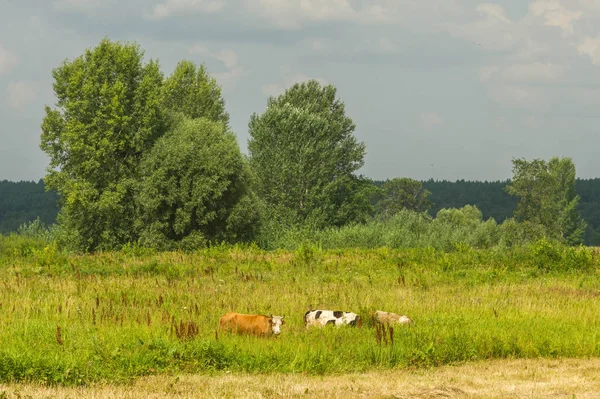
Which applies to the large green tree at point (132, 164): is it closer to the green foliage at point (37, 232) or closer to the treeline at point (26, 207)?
the green foliage at point (37, 232)

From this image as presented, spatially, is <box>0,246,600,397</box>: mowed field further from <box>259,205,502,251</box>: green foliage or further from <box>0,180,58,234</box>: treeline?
<box>0,180,58,234</box>: treeline

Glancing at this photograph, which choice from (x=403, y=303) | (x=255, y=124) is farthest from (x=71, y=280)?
(x=255, y=124)

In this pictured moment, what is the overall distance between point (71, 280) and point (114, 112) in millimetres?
28533

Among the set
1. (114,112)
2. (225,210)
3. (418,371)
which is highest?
(114,112)

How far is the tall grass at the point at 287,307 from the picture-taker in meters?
13.0

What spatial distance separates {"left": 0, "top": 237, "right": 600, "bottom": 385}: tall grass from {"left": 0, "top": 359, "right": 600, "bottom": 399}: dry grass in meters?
0.63

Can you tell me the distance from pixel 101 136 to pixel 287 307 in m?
36.2

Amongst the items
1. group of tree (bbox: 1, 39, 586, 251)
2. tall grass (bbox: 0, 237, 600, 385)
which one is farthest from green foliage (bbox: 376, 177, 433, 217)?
tall grass (bbox: 0, 237, 600, 385)

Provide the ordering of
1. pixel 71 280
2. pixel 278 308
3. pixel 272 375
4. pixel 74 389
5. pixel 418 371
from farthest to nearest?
pixel 71 280 → pixel 278 308 → pixel 418 371 → pixel 272 375 → pixel 74 389

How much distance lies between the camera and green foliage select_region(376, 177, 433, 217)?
114188 mm

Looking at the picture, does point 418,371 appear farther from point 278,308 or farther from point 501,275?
point 501,275

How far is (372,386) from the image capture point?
11602 millimetres

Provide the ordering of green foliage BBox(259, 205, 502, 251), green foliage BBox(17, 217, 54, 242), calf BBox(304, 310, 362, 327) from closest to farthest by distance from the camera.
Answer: calf BBox(304, 310, 362, 327)
green foliage BBox(259, 205, 502, 251)
green foliage BBox(17, 217, 54, 242)

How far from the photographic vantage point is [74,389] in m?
11.3
